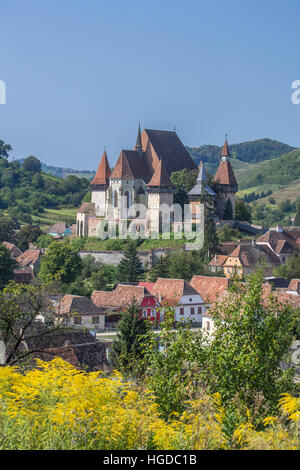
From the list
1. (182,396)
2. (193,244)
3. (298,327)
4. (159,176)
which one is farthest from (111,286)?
(182,396)

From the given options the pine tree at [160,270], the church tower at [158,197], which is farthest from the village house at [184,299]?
the church tower at [158,197]

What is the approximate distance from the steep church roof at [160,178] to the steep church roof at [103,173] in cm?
637

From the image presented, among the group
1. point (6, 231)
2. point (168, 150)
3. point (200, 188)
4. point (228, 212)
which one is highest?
point (168, 150)

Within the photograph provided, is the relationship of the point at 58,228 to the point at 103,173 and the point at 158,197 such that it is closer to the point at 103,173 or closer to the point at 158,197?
the point at 103,173

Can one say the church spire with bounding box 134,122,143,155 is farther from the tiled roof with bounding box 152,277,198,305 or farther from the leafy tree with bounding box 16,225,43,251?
the tiled roof with bounding box 152,277,198,305

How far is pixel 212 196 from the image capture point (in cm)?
6706

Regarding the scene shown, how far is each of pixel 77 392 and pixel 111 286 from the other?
46.3 m

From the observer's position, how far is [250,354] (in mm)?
15383

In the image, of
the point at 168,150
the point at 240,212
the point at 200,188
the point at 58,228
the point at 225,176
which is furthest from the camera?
the point at 58,228

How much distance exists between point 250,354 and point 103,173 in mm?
57372

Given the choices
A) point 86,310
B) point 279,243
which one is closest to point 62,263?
point 86,310

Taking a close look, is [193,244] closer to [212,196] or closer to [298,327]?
[212,196]

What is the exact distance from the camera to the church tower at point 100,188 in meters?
70.1

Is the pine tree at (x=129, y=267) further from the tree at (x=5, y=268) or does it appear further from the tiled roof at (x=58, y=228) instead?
the tiled roof at (x=58, y=228)
